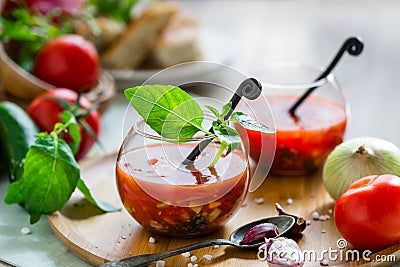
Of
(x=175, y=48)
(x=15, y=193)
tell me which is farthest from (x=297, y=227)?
(x=175, y=48)

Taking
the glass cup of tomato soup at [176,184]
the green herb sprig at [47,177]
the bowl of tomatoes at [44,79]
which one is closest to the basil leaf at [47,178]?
the green herb sprig at [47,177]

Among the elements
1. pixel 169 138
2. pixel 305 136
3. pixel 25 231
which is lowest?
pixel 25 231

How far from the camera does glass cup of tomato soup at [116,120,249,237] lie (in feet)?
5.13

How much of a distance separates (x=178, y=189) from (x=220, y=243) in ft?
0.53

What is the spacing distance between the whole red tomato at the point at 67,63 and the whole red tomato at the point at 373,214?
1276 millimetres

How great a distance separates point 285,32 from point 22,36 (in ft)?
5.25

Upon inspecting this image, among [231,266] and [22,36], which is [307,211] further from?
[22,36]

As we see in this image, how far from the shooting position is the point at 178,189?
155 cm

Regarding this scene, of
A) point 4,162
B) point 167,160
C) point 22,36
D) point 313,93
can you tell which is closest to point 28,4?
point 22,36

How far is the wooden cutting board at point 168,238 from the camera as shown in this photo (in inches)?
62.5

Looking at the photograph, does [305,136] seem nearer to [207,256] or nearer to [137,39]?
[207,256]

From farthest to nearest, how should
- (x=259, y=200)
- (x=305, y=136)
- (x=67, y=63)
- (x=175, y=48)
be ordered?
(x=175, y=48) < (x=67, y=63) < (x=305, y=136) < (x=259, y=200)

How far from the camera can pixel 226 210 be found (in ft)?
5.38

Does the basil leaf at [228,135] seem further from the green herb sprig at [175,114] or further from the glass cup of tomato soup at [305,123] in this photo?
the glass cup of tomato soup at [305,123]
